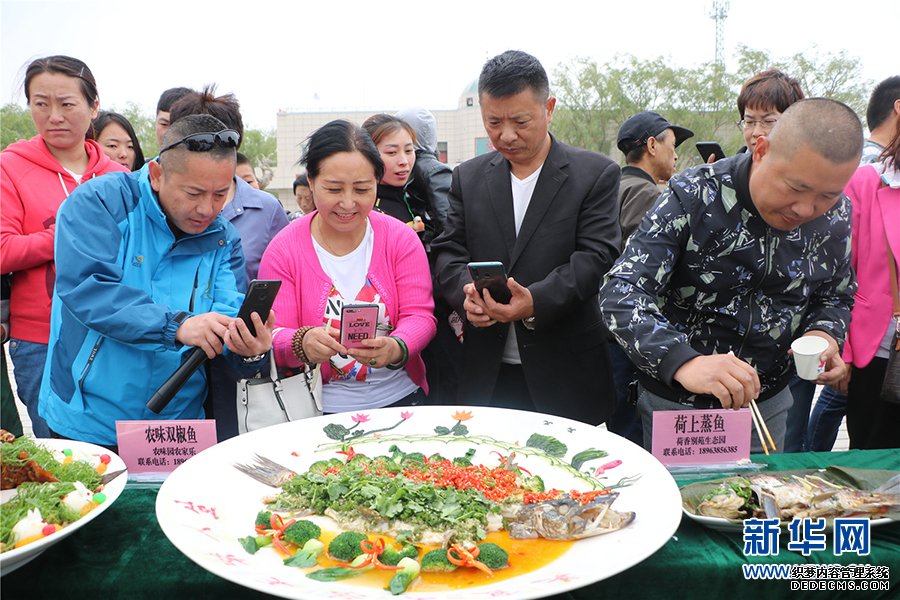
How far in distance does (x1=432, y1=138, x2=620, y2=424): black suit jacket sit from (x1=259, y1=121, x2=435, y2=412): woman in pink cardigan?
216 millimetres

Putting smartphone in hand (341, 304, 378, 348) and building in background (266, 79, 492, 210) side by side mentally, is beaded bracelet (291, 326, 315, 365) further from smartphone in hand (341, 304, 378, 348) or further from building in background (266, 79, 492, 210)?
building in background (266, 79, 492, 210)

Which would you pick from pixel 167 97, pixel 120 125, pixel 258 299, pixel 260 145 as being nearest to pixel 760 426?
pixel 258 299

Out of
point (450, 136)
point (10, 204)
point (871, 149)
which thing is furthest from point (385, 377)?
point (450, 136)

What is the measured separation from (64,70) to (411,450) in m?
2.14

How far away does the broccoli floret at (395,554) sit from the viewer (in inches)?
48.9

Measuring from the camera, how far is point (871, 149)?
119 inches

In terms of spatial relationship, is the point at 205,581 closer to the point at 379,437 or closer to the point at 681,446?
the point at 379,437

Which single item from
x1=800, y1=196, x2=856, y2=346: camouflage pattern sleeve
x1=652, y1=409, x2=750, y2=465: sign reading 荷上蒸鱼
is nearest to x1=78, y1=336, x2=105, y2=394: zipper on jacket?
x1=652, y1=409, x2=750, y2=465: sign reading 荷上蒸鱼

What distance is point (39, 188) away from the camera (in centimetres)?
266

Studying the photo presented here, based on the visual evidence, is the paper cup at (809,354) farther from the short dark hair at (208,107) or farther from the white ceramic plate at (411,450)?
the short dark hair at (208,107)

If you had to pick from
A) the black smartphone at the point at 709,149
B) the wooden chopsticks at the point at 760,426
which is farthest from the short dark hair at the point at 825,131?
the black smartphone at the point at 709,149

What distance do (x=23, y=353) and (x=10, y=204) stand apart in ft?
1.91

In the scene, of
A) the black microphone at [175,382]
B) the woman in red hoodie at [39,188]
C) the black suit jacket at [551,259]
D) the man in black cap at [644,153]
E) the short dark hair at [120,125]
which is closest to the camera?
the black microphone at [175,382]

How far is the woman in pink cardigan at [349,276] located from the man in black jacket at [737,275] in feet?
2.34
